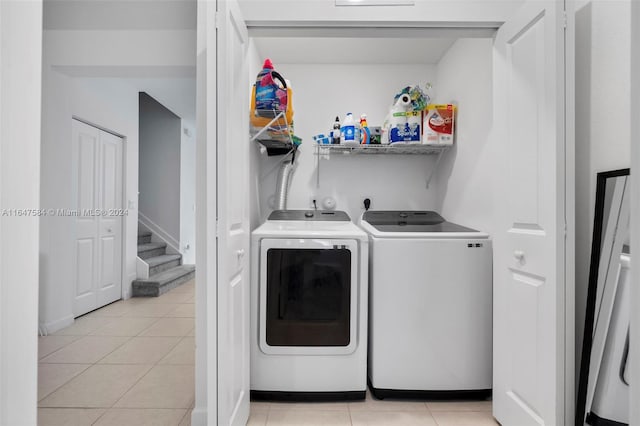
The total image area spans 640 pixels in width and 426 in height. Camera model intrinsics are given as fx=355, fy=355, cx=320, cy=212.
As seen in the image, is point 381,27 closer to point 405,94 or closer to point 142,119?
point 405,94

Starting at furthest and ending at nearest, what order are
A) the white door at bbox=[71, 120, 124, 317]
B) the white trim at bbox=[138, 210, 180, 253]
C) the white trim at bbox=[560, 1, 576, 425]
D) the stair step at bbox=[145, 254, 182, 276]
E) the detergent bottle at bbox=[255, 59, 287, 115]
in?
the white trim at bbox=[138, 210, 180, 253]
the stair step at bbox=[145, 254, 182, 276]
the white door at bbox=[71, 120, 124, 317]
the detergent bottle at bbox=[255, 59, 287, 115]
the white trim at bbox=[560, 1, 576, 425]

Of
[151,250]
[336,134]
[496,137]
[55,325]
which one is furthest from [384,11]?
[151,250]

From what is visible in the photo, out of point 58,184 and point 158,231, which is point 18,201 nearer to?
point 58,184

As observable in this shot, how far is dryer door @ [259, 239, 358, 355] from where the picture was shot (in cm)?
194

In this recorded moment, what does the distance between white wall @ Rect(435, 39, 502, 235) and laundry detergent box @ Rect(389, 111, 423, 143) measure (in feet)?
1.00

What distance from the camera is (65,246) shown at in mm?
3271

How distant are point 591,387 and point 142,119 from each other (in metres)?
6.23

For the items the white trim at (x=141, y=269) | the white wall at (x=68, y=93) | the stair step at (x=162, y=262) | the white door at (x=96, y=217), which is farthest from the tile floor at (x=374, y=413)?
the stair step at (x=162, y=262)

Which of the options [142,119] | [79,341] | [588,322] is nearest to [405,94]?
[588,322]

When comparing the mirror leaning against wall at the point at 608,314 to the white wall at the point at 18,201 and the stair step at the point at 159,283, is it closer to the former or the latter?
the white wall at the point at 18,201

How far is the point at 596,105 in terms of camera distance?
4.67ft

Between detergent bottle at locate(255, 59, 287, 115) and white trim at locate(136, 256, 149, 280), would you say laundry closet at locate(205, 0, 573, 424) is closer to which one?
detergent bottle at locate(255, 59, 287, 115)

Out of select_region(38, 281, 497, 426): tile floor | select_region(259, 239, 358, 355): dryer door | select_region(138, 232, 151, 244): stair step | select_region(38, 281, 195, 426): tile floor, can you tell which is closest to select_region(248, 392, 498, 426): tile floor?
select_region(38, 281, 497, 426): tile floor

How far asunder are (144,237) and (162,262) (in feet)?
2.70
